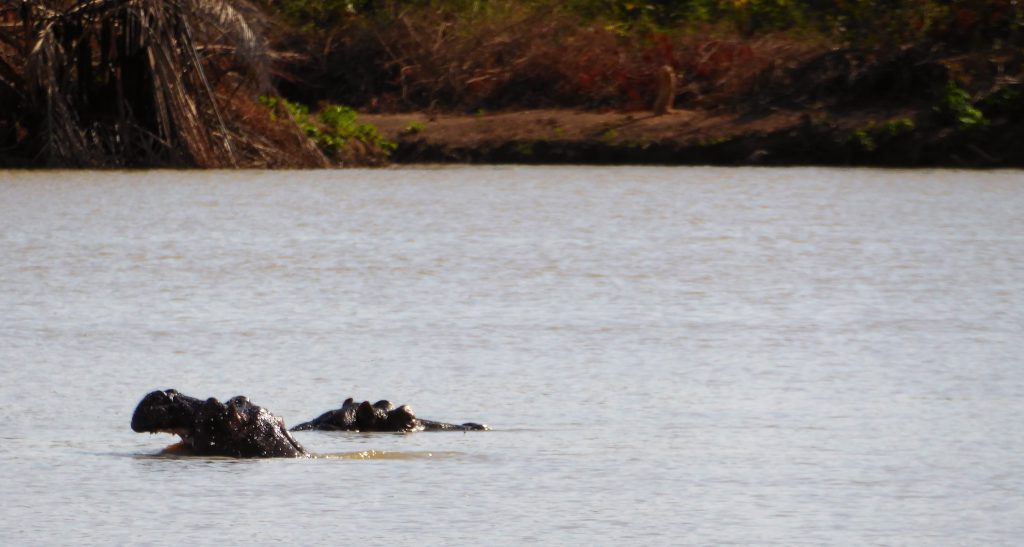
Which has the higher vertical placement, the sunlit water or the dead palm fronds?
the dead palm fronds

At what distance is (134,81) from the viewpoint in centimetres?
2783

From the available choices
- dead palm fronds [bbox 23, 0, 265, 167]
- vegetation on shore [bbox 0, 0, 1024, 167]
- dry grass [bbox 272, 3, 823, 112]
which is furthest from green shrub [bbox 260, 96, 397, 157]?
dry grass [bbox 272, 3, 823, 112]

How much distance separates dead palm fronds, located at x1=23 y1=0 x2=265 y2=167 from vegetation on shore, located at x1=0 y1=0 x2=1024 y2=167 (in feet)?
0.10

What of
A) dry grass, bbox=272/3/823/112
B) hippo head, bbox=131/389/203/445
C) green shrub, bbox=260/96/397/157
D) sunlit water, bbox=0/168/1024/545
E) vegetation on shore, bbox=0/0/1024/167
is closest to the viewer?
sunlit water, bbox=0/168/1024/545

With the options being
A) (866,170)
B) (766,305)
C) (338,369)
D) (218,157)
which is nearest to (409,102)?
(218,157)

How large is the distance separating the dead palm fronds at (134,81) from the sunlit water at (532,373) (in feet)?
24.1

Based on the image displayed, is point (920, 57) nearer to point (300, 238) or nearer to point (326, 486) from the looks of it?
point (300, 238)

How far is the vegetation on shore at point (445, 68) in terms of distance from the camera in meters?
27.2

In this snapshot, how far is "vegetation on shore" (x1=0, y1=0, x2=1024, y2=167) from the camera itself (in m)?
27.2

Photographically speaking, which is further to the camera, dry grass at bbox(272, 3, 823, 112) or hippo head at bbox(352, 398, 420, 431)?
dry grass at bbox(272, 3, 823, 112)

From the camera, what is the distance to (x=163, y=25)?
1051 inches

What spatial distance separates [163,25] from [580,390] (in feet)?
62.7

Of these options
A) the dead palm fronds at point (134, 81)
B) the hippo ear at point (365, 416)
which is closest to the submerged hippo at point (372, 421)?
the hippo ear at point (365, 416)

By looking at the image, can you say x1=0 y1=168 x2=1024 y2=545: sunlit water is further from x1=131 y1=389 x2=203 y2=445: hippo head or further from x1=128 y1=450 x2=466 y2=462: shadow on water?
x1=131 y1=389 x2=203 y2=445: hippo head
